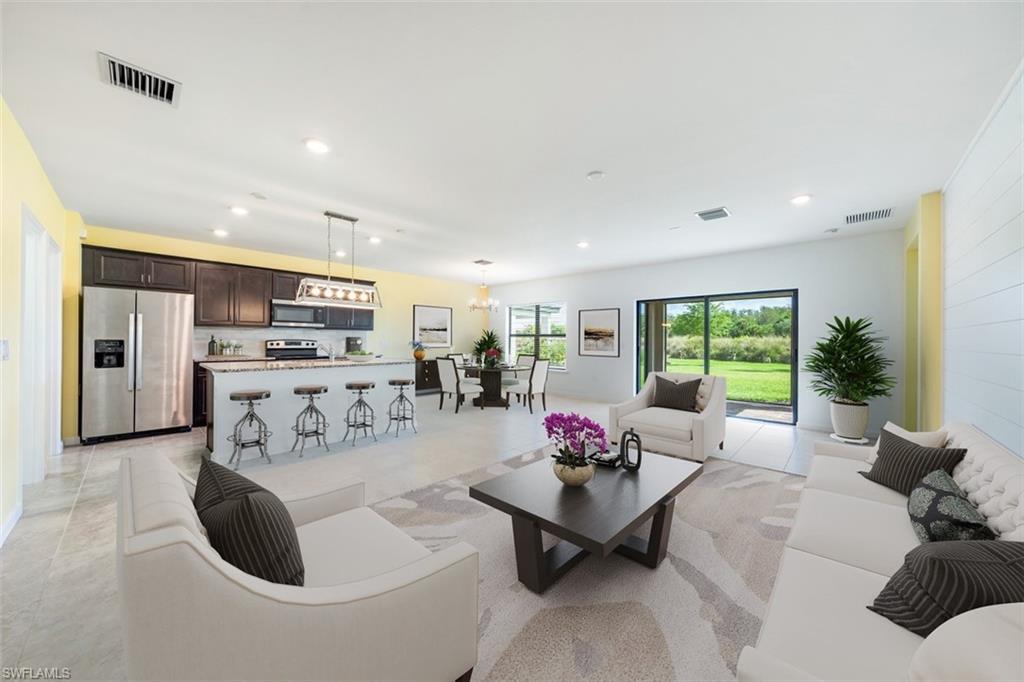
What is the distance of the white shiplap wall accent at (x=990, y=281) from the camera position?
2.04m

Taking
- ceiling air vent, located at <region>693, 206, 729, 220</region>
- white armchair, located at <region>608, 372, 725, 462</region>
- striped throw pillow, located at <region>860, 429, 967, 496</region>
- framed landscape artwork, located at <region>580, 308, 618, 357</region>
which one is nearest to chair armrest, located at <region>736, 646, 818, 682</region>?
striped throw pillow, located at <region>860, 429, 967, 496</region>

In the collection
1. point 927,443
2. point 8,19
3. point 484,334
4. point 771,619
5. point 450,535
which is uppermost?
point 8,19

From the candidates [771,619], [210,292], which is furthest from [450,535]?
[210,292]

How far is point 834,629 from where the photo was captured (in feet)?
3.92

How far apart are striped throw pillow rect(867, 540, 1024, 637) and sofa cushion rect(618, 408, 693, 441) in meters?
2.64

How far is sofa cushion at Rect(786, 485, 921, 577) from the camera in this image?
1.58m

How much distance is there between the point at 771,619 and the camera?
4.14 ft

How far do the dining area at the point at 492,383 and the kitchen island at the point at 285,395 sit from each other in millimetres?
1515

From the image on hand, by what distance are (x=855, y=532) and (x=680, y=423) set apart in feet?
7.25

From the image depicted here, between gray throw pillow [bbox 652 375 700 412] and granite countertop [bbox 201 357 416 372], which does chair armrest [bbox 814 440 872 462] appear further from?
granite countertop [bbox 201 357 416 372]

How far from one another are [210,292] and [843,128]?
7.27m

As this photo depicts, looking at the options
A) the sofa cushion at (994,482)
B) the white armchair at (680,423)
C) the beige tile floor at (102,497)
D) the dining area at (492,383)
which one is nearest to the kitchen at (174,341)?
the beige tile floor at (102,497)

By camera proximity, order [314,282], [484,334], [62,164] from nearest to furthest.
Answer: [62,164]
[314,282]
[484,334]

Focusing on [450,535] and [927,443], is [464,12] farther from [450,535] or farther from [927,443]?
[927,443]
